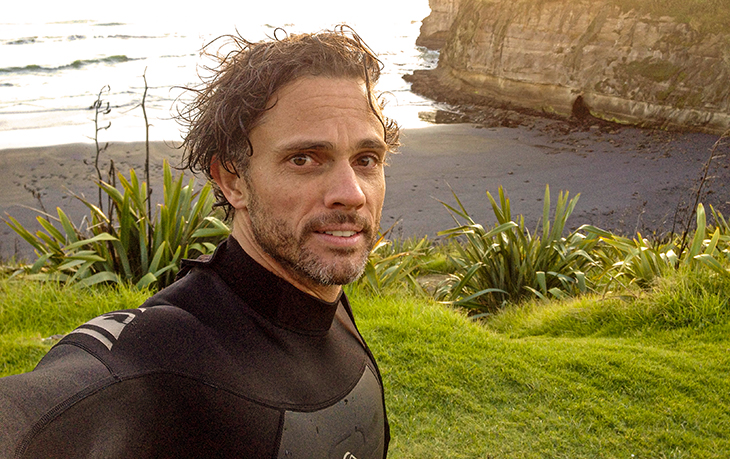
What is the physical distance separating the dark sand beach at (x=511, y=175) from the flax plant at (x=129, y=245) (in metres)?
4.60

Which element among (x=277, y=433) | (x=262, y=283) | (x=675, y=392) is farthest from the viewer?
(x=675, y=392)

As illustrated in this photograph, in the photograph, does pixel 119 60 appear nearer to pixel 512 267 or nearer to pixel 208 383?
pixel 512 267

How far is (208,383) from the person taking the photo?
120 cm

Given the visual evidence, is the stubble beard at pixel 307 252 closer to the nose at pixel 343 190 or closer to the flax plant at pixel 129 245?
the nose at pixel 343 190

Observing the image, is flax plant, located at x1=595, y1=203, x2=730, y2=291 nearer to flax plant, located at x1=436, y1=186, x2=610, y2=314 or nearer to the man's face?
flax plant, located at x1=436, y1=186, x2=610, y2=314

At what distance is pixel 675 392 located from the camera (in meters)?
3.78

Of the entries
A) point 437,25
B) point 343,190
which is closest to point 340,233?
point 343,190

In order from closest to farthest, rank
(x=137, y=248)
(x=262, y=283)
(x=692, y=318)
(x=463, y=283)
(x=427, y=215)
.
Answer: (x=262, y=283) < (x=692, y=318) < (x=137, y=248) < (x=463, y=283) < (x=427, y=215)

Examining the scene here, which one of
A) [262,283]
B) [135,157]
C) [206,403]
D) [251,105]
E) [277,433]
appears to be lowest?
[135,157]

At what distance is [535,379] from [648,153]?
1386cm

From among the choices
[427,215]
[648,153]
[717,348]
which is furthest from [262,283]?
[648,153]

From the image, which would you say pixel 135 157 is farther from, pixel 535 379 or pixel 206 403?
pixel 206 403

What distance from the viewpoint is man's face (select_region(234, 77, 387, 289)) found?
148 cm

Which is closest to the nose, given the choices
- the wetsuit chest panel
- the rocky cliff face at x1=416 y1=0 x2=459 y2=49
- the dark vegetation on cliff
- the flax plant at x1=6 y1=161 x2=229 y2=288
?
the wetsuit chest panel
